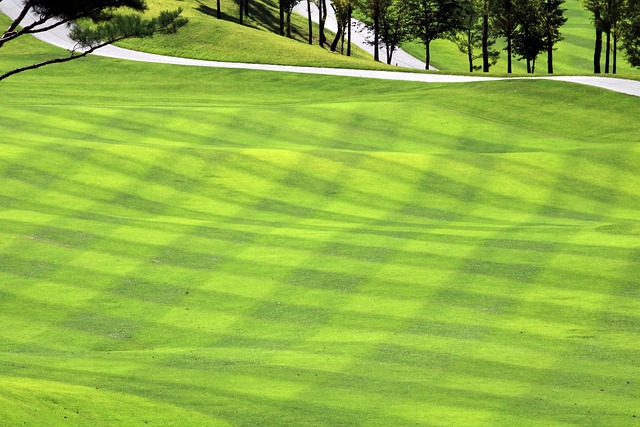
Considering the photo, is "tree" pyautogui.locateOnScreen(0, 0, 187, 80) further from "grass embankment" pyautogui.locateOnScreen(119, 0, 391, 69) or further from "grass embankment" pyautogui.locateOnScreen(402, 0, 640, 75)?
"grass embankment" pyautogui.locateOnScreen(402, 0, 640, 75)

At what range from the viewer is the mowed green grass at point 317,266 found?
21.3 m

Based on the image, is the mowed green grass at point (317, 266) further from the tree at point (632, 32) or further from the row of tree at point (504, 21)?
the tree at point (632, 32)

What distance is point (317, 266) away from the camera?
3166 cm

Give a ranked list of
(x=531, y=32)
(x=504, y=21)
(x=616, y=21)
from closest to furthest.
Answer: (x=616, y=21) < (x=504, y=21) < (x=531, y=32)

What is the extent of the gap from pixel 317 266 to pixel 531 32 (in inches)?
2958

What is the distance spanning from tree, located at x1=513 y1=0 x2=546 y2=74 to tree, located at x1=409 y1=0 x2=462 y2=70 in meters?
7.03

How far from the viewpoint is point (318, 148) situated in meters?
52.4

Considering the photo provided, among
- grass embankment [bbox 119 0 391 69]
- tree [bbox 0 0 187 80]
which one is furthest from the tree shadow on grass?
tree [bbox 0 0 187 80]

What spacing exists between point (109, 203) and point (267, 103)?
2998cm

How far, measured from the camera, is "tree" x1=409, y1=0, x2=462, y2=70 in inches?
4173

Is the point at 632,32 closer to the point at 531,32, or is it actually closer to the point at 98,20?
the point at 531,32

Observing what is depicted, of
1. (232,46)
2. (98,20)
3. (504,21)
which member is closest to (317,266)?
(98,20)

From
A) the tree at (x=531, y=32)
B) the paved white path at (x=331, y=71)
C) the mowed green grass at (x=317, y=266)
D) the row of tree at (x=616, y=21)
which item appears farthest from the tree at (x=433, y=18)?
the mowed green grass at (x=317, y=266)

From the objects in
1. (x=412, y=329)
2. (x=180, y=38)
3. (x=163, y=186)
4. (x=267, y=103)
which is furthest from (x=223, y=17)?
(x=412, y=329)
